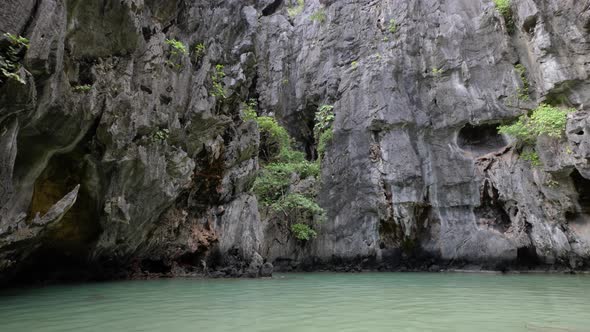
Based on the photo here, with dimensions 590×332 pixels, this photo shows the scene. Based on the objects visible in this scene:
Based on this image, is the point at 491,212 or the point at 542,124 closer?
the point at 542,124

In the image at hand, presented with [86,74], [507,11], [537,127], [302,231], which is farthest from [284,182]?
[507,11]

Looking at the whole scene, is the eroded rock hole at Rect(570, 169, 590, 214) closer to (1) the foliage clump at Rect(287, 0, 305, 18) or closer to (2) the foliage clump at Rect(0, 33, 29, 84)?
(2) the foliage clump at Rect(0, 33, 29, 84)

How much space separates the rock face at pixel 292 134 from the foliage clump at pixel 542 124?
498 millimetres

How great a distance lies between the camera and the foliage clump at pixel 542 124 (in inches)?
595

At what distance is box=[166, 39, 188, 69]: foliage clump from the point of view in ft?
42.3

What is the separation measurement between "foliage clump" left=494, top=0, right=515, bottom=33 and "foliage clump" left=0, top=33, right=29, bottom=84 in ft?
68.0

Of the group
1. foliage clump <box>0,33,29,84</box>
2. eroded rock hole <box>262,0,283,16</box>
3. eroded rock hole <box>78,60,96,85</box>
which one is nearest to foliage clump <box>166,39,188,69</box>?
eroded rock hole <box>78,60,96,85</box>

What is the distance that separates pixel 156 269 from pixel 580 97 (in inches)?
708

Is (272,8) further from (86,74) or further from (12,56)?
(12,56)

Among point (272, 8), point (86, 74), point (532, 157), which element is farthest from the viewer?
point (272, 8)

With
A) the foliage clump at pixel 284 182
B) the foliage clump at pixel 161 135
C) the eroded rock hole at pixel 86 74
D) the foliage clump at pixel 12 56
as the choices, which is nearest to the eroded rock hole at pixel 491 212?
the foliage clump at pixel 284 182

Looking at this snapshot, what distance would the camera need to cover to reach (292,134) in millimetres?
26562

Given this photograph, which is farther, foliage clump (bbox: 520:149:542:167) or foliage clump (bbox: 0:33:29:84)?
foliage clump (bbox: 520:149:542:167)

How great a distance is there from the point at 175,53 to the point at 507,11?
16.7 metres
